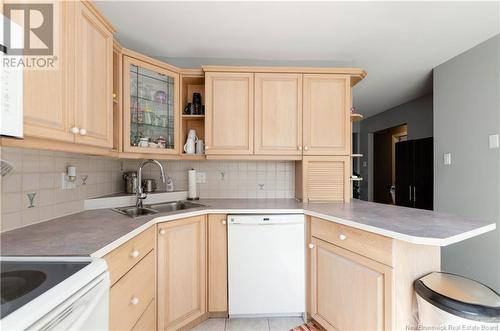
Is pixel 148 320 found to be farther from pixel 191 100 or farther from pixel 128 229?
pixel 191 100

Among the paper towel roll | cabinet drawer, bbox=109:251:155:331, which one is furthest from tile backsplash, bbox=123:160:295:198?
cabinet drawer, bbox=109:251:155:331

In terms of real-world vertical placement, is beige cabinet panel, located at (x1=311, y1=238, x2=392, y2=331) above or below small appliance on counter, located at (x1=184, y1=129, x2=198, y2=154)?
below

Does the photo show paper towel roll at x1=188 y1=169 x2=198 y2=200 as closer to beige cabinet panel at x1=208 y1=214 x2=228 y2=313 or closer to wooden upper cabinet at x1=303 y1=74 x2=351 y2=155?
beige cabinet panel at x1=208 y1=214 x2=228 y2=313

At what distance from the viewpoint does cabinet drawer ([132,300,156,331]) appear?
1.16m

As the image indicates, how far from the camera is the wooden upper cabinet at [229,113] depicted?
6.42 ft

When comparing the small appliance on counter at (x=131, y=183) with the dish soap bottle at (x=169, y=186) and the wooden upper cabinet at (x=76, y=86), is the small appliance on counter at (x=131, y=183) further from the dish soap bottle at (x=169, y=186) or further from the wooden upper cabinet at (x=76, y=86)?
the wooden upper cabinet at (x=76, y=86)

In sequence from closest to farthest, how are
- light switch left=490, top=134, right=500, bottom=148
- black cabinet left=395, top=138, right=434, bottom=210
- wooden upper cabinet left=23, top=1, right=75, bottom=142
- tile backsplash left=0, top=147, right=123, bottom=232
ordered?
wooden upper cabinet left=23, top=1, right=75, bottom=142
tile backsplash left=0, top=147, right=123, bottom=232
light switch left=490, top=134, right=500, bottom=148
black cabinet left=395, top=138, right=434, bottom=210

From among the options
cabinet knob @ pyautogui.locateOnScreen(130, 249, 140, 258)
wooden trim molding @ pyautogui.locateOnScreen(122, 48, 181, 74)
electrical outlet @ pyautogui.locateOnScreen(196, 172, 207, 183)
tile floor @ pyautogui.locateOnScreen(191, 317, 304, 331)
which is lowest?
tile floor @ pyautogui.locateOnScreen(191, 317, 304, 331)

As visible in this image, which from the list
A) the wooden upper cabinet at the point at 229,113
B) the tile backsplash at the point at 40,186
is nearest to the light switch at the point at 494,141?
the wooden upper cabinet at the point at 229,113

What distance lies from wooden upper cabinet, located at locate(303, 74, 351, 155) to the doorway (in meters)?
3.35

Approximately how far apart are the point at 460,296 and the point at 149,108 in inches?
92.5

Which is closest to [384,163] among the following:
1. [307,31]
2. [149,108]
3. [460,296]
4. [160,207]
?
[307,31]

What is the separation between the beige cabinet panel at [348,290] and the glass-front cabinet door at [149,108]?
156 cm

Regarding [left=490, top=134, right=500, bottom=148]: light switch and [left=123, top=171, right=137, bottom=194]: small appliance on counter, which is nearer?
[left=490, top=134, right=500, bottom=148]: light switch
